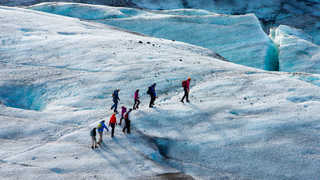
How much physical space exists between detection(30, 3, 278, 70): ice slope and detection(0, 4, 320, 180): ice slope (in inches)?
396

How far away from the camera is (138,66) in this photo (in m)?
21.0

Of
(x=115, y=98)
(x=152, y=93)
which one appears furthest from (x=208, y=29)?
(x=115, y=98)

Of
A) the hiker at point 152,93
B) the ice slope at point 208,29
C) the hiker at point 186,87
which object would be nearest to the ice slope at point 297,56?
the ice slope at point 208,29

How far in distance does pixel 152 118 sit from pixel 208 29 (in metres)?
22.1

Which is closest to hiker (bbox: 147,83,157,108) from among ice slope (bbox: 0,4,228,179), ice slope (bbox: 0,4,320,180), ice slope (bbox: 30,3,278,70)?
ice slope (bbox: 0,4,320,180)

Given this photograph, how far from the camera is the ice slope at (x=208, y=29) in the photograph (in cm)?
3173

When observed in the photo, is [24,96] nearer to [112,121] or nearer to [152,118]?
[112,121]

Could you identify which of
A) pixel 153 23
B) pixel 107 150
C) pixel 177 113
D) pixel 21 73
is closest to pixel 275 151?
pixel 177 113

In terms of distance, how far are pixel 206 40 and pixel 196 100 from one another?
18.9 m

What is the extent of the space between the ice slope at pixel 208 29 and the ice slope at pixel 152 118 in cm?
1006

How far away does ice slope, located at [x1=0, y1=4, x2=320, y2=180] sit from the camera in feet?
40.0

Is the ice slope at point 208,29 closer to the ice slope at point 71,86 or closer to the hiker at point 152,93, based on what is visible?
the ice slope at point 71,86

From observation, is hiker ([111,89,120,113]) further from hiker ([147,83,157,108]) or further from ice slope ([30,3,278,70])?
ice slope ([30,3,278,70])

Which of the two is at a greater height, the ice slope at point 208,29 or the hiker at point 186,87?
the ice slope at point 208,29
